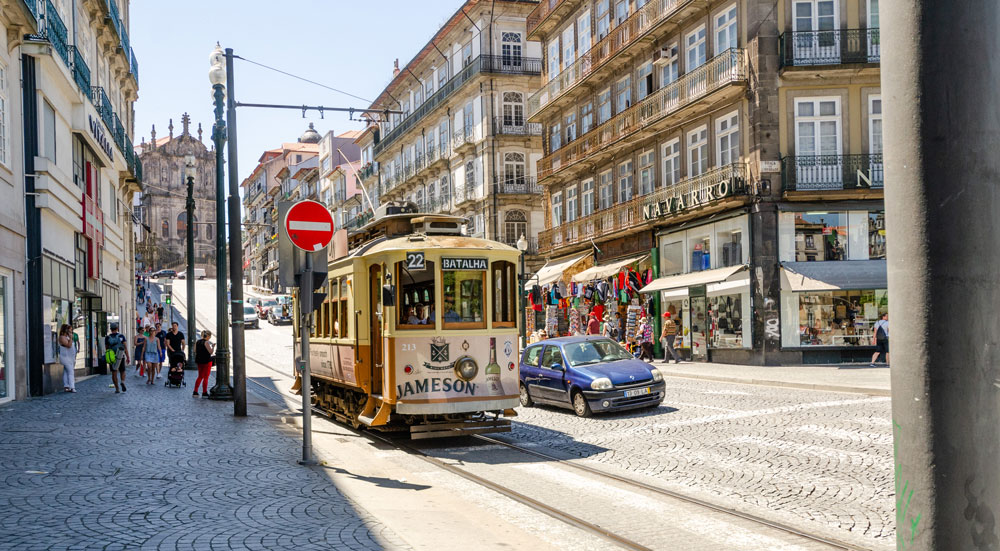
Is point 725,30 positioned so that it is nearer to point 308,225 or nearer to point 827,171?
point 827,171

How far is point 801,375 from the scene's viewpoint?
2284 centimetres

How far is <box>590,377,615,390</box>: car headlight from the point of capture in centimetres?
1570

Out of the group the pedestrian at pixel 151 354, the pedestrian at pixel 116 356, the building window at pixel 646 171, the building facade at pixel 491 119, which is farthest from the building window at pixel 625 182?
the pedestrian at pixel 116 356

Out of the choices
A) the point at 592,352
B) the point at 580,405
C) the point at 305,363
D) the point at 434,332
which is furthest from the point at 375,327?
the point at 592,352

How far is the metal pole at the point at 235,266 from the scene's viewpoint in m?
15.6

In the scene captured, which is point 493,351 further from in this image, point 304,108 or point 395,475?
point 304,108

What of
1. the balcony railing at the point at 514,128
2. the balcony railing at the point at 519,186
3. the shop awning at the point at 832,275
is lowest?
the shop awning at the point at 832,275

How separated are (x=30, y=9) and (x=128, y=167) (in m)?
18.9

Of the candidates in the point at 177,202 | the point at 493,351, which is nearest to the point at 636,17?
the point at 493,351

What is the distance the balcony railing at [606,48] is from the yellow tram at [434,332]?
21.1 m

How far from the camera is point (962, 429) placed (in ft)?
6.08

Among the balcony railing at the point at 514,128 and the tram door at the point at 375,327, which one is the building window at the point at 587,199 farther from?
the tram door at the point at 375,327

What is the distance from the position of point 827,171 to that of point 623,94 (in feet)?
36.2

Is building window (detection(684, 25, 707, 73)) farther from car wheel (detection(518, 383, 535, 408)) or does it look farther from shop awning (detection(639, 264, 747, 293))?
car wheel (detection(518, 383, 535, 408))
